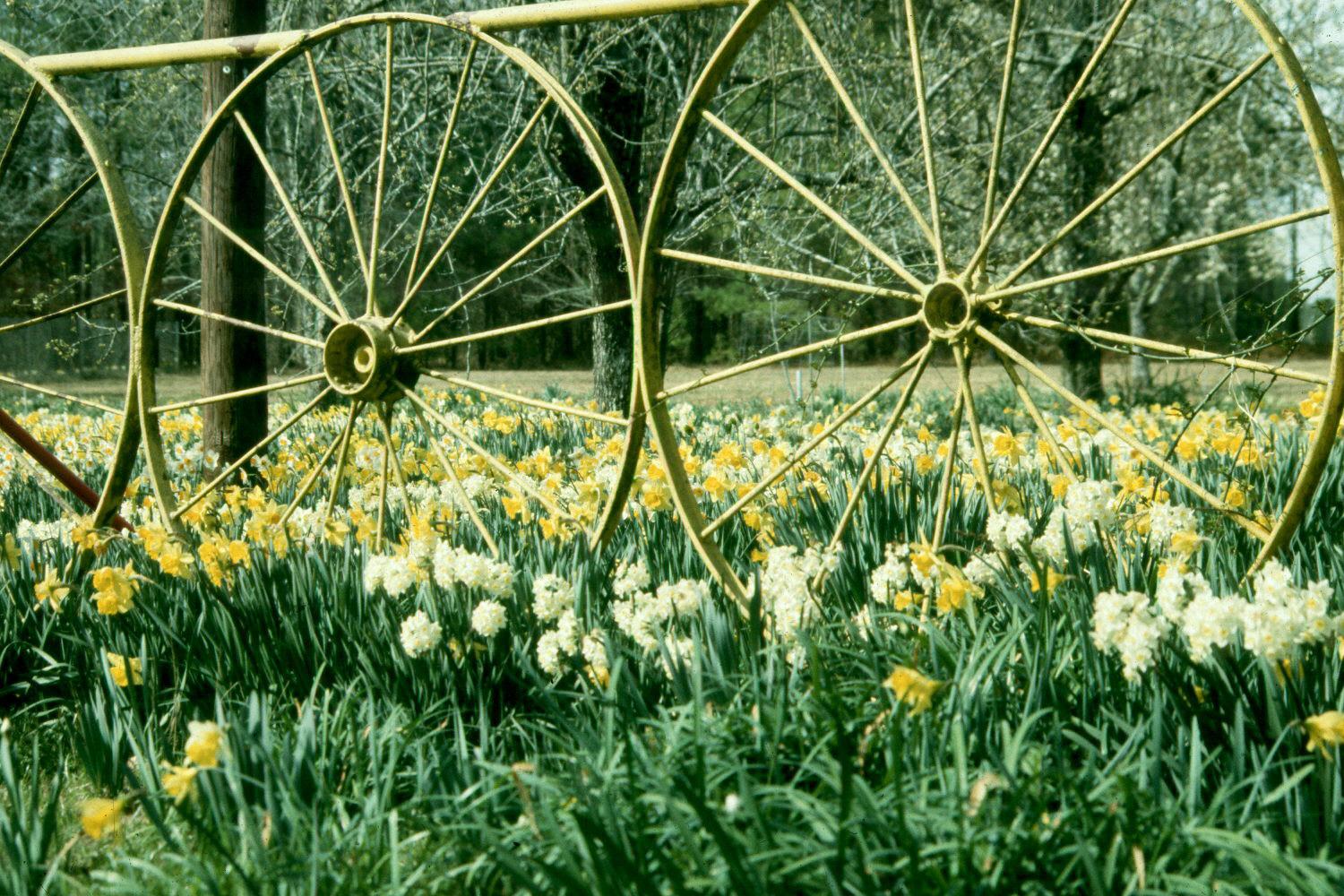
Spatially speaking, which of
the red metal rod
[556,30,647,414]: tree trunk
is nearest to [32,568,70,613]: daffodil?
the red metal rod

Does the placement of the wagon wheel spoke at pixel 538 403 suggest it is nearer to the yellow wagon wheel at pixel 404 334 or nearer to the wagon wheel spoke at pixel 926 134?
the yellow wagon wheel at pixel 404 334

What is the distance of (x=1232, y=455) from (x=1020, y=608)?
6.48ft

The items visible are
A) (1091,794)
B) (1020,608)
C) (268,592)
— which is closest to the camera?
(1091,794)

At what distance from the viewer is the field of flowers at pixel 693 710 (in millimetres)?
1359

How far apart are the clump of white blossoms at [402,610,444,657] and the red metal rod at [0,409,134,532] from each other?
1.61m

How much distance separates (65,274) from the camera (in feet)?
16.8

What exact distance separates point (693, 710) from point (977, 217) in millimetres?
8035

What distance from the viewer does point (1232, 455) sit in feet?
11.7

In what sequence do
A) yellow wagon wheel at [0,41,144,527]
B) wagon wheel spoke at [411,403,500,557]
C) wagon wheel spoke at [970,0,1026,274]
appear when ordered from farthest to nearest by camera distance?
yellow wagon wheel at [0,41,144,527]
wagon wheel spoke at [411,403,500,557]
wagon wheel spoke at [970,0,1026,274]

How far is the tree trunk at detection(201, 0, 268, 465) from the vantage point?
13.4 ft

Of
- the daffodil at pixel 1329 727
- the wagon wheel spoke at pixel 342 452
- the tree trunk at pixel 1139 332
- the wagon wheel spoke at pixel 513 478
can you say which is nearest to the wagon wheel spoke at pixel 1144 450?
the daffodil at pixel 1329 727

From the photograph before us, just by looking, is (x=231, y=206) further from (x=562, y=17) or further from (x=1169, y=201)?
(x=1169, y=201)

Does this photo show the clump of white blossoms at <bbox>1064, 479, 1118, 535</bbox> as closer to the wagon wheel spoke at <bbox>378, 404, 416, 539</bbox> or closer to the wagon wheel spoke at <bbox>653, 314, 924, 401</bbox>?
the wagon wheel spoke at <bbox>653, 314, 924, 401</bbox>

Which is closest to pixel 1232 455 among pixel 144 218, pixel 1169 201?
pixel 1169 201
